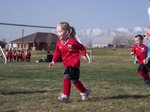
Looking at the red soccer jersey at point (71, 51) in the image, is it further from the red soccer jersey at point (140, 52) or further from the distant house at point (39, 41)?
the distant house at point (39, 41)

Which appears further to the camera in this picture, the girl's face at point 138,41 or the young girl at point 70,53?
the girl's face at point 138,41

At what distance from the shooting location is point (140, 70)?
37.9 ft

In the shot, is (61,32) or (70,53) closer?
(61,32)

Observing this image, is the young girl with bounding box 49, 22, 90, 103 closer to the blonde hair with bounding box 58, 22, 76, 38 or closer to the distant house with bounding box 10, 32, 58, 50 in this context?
the blonde hair with bounding box 58, 22, 76, 38

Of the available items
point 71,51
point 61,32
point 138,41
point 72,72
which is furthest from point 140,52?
point 61,32

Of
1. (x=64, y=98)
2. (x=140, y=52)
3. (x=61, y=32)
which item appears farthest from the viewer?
(x=140, y=52)

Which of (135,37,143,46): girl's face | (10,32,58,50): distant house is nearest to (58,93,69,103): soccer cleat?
(135,37,143,46): girl's face

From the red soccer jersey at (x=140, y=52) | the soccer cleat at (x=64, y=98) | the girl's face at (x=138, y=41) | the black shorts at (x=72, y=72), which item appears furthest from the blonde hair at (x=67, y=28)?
the red soccer jersey at (x=140, y=52)

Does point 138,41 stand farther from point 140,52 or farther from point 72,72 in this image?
point 72,72

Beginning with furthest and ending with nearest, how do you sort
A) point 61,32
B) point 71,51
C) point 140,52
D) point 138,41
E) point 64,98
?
point 140,52, point 138,41, point 71,51, point 61,32, point 64,98

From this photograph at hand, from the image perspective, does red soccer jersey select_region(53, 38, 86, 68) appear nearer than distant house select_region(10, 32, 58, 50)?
Yes

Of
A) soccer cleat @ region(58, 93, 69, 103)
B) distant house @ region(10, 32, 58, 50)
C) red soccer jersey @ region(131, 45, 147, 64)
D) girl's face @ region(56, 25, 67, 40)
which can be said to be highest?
girl's face @ region(56, 25, 67, 40)

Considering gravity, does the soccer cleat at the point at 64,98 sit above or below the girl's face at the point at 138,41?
below

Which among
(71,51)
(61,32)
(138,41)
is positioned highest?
(61,32)
